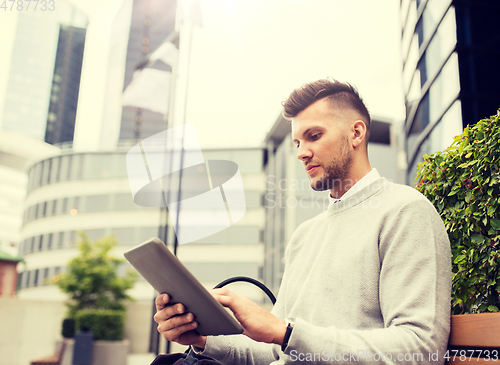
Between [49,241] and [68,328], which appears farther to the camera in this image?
[49,241]

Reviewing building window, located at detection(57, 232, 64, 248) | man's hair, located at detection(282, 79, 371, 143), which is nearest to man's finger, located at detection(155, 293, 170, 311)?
man's hair, located at detection(282, 79, 371, 143)

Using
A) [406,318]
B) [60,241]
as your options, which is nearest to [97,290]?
[60,241]

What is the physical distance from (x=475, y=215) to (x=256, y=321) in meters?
1.14

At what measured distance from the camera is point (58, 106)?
271ft

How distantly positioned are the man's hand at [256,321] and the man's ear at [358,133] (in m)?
0.78

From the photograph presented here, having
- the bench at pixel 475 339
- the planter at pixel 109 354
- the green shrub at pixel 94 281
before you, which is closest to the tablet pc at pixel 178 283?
the bench at pixel 475 339

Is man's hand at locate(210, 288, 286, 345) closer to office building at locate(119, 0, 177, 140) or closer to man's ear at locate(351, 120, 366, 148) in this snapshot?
man's ear at locate(351, 120, 366, 148)

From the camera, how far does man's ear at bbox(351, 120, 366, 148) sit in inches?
60.1

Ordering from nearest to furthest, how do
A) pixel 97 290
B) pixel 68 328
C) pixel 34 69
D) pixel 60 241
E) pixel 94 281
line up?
1. pixel 68 328
2. pixel 94 281
3. pixel 97 290
4. pixel 60 241
5. pixel 34 69

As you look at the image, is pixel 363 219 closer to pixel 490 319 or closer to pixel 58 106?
pixel 490 319

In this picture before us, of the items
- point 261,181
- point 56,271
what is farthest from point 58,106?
point 261,181

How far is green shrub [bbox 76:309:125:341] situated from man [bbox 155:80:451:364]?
22779 mm

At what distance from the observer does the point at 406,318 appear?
0.99 meters

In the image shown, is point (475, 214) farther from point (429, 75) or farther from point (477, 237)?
point (429, 75)
